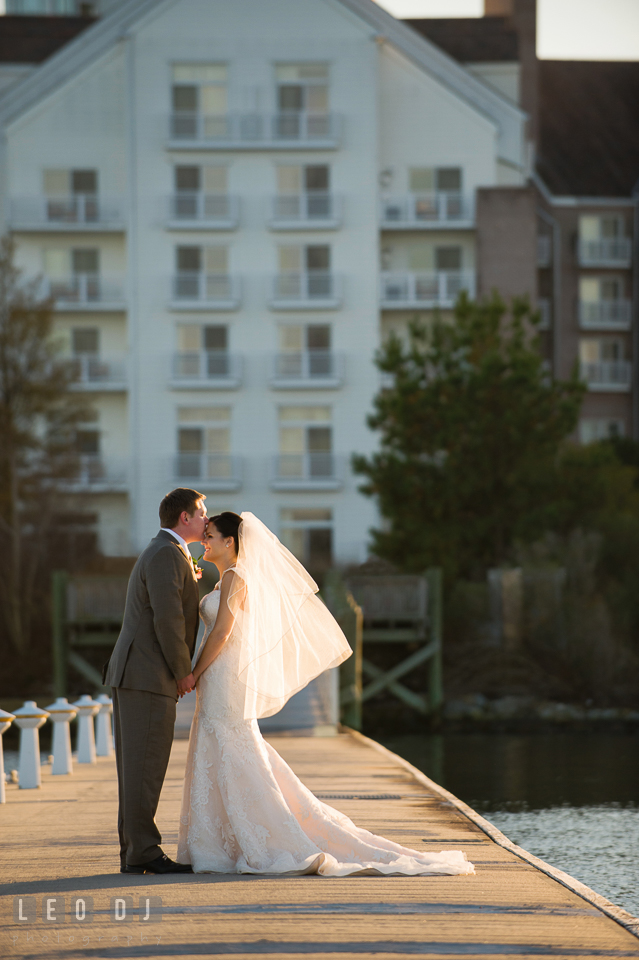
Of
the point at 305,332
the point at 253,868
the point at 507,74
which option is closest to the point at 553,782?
the point at 253,868

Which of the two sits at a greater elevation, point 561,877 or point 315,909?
point 315,909

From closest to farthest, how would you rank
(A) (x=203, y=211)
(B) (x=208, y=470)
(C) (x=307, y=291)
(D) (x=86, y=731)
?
(D) (x=86, y=731) → (A) (x=203, y=211) → (B) (x=208, y=470) → (C) (x=307, y=291)

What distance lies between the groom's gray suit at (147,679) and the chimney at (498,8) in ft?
163

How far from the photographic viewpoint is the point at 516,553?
3044 centimetres

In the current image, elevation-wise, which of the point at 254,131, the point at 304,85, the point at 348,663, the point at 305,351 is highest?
the point at 304,85

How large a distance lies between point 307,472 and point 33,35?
2176cm

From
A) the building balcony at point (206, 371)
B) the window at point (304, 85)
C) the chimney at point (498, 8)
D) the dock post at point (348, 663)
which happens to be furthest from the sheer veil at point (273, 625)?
the chimney at point (498, 8)

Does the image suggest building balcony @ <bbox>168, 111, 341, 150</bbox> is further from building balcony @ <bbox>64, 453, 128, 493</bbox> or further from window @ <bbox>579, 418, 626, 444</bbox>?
window @ <bbox>579, 418, 626, 444</bbox>

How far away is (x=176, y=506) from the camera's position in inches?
253

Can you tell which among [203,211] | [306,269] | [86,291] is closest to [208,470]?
[86,291]

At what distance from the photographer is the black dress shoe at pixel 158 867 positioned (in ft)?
20.4

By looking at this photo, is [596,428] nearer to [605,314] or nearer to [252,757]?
[605,314]

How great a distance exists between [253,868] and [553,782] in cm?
1375

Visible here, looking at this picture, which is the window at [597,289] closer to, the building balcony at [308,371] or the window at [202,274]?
the building balcony at [308,371]
